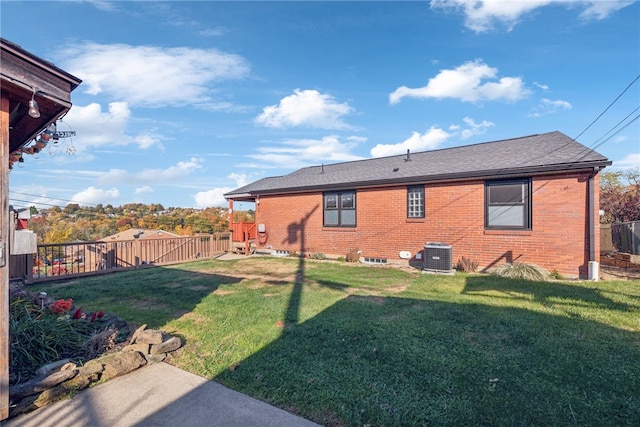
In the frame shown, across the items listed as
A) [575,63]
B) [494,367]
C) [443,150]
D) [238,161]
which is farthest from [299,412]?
[238,161]

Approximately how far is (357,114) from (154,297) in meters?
15.2

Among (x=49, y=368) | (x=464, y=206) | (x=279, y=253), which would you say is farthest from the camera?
(x=279, y=253)

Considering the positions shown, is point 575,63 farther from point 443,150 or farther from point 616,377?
point 616,377

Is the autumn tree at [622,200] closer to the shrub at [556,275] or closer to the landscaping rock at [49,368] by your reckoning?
the shrub at [556,275]

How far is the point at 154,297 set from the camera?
6.73m

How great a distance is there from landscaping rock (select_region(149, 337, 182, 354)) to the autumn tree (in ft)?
62.8

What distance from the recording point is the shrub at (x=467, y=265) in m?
9.23

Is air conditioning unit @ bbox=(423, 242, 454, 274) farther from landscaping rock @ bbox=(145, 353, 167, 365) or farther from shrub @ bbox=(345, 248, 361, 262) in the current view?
landscaping rock @ bbox=(145, 353, 167, 365)

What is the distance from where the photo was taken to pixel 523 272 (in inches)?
319

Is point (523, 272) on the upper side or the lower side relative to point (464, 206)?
lower

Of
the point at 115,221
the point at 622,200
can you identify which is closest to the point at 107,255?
the point at 115,221

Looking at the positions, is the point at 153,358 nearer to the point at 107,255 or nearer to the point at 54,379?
the point at 54,379

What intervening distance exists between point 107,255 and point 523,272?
13.3 meters

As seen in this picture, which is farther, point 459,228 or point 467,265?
point 459,228
